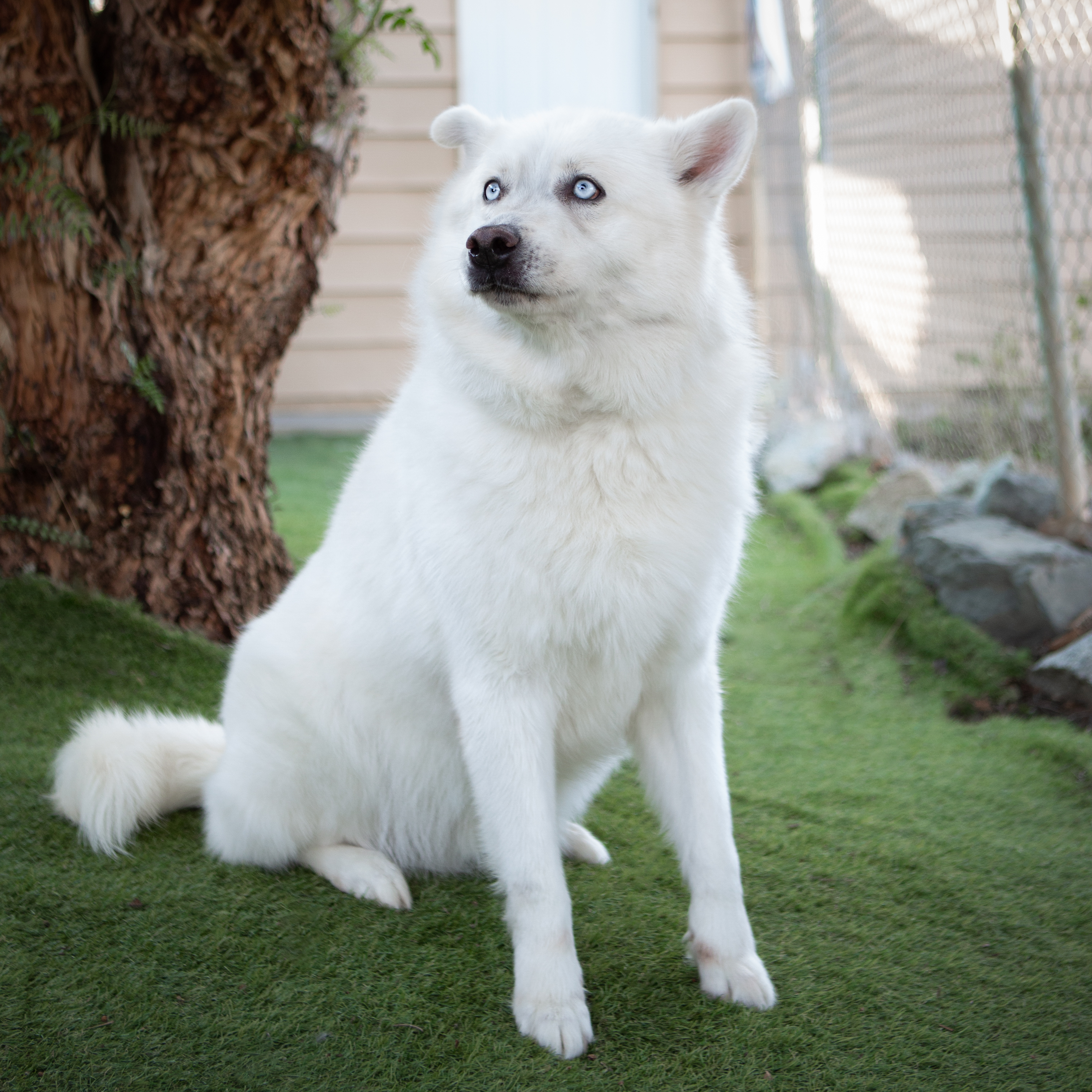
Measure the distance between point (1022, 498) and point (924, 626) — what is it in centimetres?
64

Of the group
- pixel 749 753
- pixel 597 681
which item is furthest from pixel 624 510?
pixel 749 753

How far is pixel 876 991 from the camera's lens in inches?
73.2

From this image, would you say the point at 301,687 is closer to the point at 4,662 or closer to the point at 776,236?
the point at 4,662

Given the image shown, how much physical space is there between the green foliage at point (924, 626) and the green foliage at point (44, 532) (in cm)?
280

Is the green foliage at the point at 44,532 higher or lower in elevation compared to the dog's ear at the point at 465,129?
lower

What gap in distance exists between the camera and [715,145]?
189cm

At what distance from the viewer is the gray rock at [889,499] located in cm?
470

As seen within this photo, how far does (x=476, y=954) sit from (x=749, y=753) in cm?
126

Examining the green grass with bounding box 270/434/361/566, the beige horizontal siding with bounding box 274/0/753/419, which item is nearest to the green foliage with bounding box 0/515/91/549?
the green grass with bounding box 270/434/361/566

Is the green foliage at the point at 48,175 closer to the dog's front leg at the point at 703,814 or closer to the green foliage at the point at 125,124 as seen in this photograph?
the green foliage at the point at 125,124

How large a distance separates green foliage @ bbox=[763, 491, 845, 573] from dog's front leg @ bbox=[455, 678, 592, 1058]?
3.09m

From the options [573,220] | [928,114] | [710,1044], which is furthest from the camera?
[928,114]

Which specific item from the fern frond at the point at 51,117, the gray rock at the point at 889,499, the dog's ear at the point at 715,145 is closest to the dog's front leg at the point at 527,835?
the dog's ear at the point at 715,145

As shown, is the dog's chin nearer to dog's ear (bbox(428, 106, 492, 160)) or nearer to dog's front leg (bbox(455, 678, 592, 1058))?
dog's ear (bbox(428, 106, 492, 160))
